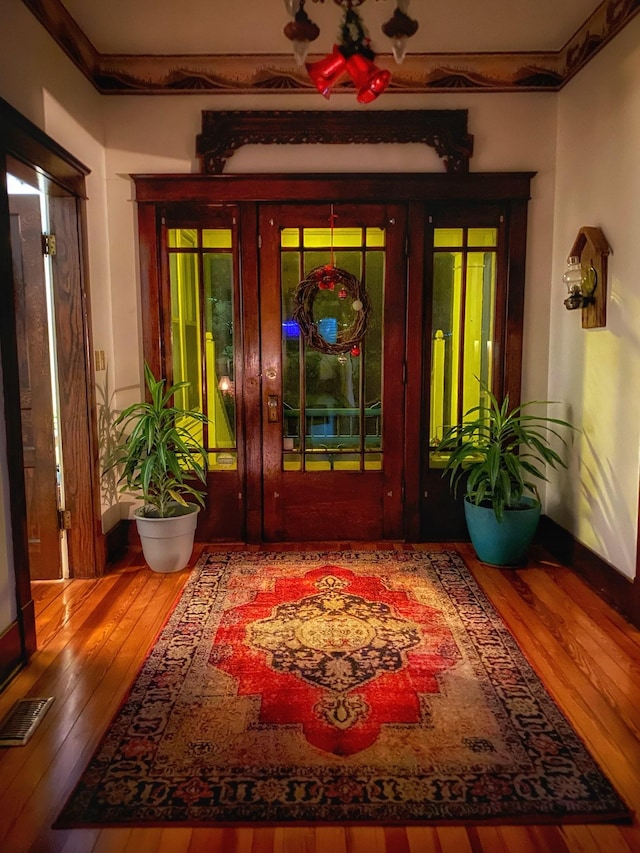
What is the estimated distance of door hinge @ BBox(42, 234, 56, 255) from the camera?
299 cm

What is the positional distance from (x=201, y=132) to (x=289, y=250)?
2.69 ft

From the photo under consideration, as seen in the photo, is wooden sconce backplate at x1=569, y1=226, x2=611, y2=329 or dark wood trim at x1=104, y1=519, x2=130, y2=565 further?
dark wood trim at x1=104, y1=519, x2=130, y2=565

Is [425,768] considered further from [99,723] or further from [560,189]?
[560,189]

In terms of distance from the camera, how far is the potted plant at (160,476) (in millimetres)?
3197

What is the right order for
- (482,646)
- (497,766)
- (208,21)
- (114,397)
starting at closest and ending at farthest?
1. (497,766)
2. (482,646)
3. (208,21)
4. (114,397)

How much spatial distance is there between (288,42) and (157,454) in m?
2.27

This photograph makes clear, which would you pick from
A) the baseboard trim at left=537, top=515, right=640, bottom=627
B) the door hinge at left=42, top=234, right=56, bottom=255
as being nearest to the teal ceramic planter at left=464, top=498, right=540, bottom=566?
the baseboard trim at left=537, top=515, right=640, bottom=627

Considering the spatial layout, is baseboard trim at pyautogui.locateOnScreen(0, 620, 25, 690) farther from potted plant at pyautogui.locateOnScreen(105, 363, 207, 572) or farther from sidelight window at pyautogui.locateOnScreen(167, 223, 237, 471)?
sidelight window at pyautogui.locateOnScreen(167, 223, 237, 471)

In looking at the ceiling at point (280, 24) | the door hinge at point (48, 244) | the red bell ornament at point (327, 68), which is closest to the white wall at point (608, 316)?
the ceiling at point (280, 24)

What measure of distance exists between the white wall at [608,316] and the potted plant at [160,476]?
80.7 inches

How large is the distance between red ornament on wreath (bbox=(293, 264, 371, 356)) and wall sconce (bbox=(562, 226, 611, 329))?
1.12 m

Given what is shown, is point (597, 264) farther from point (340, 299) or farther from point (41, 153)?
point (41, 153)

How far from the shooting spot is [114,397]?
3.59 metres

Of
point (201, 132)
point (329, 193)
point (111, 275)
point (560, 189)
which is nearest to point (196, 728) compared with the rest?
point (111, 275)
